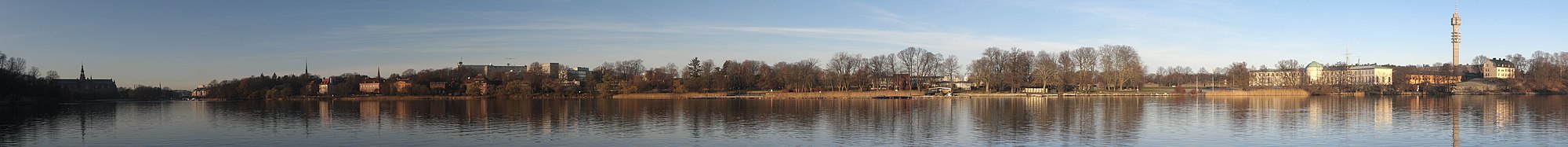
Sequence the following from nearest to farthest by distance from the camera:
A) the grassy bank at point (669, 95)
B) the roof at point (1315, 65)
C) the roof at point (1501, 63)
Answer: the grassy bank at point (669, 95)
the roof at point (1315, 65)
the roof at point (1501, 63)

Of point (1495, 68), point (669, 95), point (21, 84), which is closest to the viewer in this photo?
point (21, 84)

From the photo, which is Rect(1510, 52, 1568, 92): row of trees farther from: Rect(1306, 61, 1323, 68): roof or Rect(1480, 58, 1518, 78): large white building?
Rect(1480, 58, 1518, 78): large white building

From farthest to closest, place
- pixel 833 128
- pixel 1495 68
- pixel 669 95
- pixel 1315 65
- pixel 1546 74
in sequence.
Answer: pixel 1495 68, pixel 1315 65, pixel 1546 74, pixel 669 95, pixel 833 128

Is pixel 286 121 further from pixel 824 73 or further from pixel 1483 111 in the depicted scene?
pixel 824 73

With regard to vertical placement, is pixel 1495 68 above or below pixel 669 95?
above

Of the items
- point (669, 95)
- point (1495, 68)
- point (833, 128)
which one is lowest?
point (833, 128)

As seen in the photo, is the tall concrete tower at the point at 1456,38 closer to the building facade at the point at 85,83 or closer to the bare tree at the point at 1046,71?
the bare tree at the point at 1046,71

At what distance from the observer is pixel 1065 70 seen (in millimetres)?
91188

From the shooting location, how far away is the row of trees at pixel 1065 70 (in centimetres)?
8900

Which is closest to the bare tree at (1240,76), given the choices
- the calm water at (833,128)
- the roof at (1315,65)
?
the roof at (1315,65)

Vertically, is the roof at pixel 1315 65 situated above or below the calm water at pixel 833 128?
above

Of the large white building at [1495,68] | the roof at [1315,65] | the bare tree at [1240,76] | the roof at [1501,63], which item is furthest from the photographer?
the roof at [1501,63]

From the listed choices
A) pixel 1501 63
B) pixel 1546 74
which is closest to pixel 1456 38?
pixel 1501 63

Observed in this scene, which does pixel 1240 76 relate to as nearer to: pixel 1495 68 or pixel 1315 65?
pixel 1315 65
